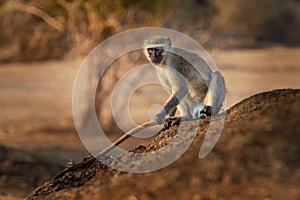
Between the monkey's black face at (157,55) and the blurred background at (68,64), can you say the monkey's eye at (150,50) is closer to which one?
the monkey's black face at (157,55)

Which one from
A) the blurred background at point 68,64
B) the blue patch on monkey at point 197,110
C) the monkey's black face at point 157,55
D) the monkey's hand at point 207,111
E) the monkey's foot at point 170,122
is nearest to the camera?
the monkey's foot at point 170,122

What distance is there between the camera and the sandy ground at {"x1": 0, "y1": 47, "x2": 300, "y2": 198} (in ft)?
47.2

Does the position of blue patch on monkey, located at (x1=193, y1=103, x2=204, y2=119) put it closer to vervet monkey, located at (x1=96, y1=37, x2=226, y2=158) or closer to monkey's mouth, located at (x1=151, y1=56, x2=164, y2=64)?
vervet monkey, located at (x1=96, y1=37, x2=226, y2=158)

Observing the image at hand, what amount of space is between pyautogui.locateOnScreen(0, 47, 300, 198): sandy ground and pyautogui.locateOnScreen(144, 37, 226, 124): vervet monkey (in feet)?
10.2

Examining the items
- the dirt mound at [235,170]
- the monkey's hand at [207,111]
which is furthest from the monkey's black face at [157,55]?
the dirt mound at [235,170]

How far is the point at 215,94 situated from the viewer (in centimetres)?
689

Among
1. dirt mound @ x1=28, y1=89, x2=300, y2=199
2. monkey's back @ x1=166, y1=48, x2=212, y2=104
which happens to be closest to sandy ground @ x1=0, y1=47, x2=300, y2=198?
monkey's back @ x1=166, y1=48, x2=212, y2=104

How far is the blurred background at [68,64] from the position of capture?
42.4ft

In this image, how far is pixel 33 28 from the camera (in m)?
24.3

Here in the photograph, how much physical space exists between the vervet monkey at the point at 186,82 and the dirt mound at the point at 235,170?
87 centimetres

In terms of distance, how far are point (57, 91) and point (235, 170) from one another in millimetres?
17524

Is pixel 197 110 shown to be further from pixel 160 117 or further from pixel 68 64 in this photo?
pixel 68 64

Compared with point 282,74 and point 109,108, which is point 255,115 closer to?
point 109,108

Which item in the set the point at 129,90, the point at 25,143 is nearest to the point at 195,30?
the point at 129,90
